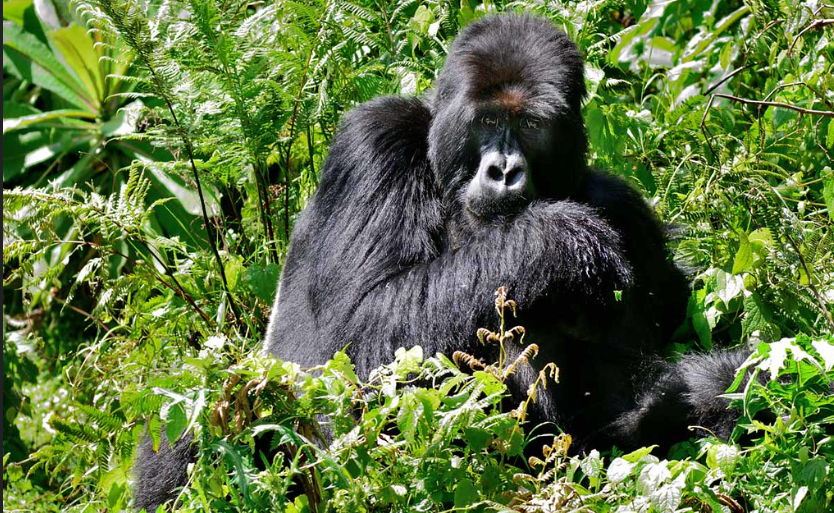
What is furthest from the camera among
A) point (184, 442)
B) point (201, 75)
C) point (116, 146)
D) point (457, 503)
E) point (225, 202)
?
point (116, 146)

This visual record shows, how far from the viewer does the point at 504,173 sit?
130 inches

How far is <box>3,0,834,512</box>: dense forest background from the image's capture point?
2240 millimetres

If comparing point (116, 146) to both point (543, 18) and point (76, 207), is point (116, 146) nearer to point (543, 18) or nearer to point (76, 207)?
point (76, 207)

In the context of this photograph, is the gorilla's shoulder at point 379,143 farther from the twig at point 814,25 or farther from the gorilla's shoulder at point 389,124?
the twig at point 814,25

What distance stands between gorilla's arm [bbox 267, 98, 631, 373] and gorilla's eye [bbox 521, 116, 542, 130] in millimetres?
313

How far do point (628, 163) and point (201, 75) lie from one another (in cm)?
194

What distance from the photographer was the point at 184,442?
328 cm

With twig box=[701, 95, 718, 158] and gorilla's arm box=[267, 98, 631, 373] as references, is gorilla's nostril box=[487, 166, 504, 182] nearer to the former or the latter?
gorilla's arm box=[267, 98, 631, 373]

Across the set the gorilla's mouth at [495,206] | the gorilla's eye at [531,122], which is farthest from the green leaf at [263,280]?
the gorilla's eye at [531,122]

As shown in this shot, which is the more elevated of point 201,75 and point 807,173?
point 201,75

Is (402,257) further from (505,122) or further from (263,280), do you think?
(263,280)

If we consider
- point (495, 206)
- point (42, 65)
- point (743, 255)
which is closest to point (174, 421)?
point (495, 206)

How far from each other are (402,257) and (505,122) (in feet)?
2.03

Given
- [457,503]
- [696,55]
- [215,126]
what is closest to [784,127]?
[696,55]
